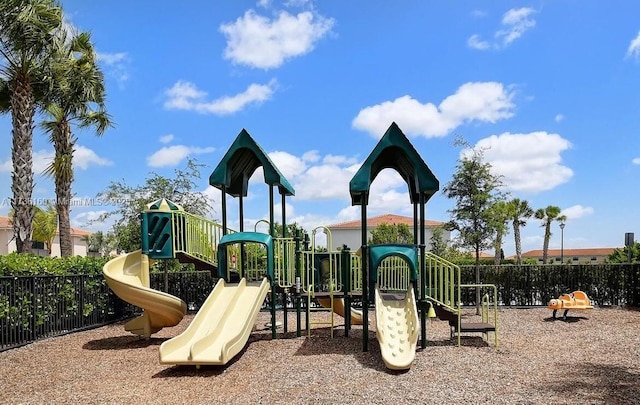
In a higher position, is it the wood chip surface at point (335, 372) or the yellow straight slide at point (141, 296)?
the yellow straight slide at point (141, 296)

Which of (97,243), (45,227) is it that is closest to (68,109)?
(45,227)

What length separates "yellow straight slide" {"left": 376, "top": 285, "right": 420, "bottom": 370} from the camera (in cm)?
812

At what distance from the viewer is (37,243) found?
44.2 m

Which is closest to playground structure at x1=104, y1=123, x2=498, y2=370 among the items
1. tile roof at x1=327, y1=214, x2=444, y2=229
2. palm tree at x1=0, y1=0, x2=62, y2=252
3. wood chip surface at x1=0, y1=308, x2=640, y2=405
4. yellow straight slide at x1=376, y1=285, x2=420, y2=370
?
yellow straight slide at x1=376, y1=285, x2=420, y2=370

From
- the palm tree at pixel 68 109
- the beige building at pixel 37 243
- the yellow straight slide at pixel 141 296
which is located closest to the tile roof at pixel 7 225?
the beige building at pixel 37 243

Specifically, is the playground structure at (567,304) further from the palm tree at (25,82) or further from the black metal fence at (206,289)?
the palm tree at (25,82)

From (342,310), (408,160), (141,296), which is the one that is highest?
(408,160)

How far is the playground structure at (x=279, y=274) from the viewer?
900 cm

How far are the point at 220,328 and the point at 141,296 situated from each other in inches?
111

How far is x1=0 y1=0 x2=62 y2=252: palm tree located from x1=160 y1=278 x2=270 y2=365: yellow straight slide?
28.9 ft

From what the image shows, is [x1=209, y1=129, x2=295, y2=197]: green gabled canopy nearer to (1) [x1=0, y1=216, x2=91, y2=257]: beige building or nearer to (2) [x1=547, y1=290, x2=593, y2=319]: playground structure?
(2) [x1=547, y1=290, x2=593, y2=319]: playground structure

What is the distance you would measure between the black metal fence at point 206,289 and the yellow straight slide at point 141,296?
166cm

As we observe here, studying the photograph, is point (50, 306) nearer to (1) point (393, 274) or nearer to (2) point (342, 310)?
(2) point (342, 310)

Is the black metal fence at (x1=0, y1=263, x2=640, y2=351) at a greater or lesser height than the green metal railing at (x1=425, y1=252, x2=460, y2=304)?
lesser
